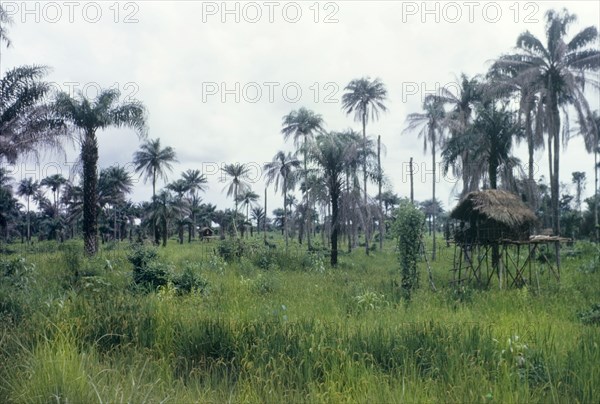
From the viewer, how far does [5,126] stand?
17.2 metres

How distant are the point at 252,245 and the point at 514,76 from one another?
1704 centimetres

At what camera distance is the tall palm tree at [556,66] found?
21.2m

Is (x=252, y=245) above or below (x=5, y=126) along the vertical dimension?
below

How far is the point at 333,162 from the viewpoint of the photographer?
22.5 m

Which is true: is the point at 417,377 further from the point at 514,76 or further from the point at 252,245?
the point at 514,76

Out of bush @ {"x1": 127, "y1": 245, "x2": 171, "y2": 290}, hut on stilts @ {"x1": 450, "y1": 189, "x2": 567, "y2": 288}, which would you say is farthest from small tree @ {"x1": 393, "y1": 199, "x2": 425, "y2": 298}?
bush @ {"x1": 127, "y1": 245, "x2": 171, "y2": 290}

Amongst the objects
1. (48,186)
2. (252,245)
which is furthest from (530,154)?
(48,186)

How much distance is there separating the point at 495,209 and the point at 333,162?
8.77m

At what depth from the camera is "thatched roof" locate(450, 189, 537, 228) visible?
16.1 metres

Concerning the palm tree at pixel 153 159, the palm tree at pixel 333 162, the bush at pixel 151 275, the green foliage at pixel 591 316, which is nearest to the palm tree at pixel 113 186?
the palm tree at pixel 153 159

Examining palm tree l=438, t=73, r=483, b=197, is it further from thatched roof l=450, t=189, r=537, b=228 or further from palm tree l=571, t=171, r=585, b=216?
palm tree l=571, t=171, r=585, b=216

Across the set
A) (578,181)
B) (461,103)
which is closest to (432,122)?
(461,103)

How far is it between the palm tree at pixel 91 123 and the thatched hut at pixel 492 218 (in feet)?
53.0

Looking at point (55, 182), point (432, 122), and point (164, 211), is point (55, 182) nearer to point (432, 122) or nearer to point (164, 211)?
point (164, 211)
